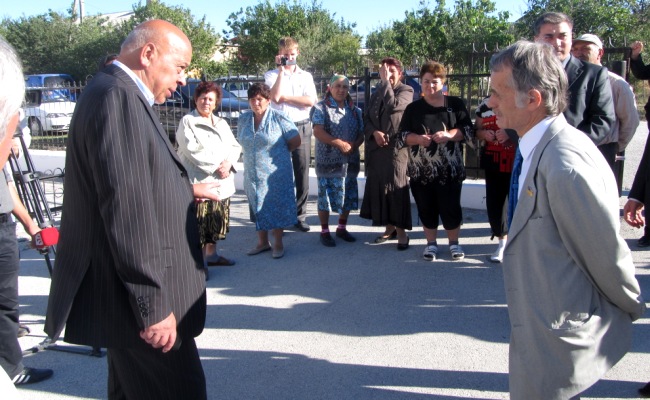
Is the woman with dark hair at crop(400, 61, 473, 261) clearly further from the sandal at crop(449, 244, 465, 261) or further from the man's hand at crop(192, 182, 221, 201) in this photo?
the man's hand at crop(192, 182, 221, 201)

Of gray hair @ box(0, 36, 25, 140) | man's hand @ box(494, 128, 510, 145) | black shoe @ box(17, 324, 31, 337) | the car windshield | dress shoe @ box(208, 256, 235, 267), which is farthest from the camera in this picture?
the car windshield

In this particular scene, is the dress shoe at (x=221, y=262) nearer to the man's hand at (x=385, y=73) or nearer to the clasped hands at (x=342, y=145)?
the clasped hands at (x=342, y=145)

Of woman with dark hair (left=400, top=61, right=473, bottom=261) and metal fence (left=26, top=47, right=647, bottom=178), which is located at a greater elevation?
metal fence (left=26, top=47, right=647, bottom=178)

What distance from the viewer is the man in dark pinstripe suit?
2.12 meters

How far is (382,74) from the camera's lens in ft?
19.9

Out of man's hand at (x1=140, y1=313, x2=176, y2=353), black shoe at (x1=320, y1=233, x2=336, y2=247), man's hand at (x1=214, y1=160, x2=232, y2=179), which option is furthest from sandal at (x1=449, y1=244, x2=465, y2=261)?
man's hand at (x1=140, y1=313, x2=176, y2=353)

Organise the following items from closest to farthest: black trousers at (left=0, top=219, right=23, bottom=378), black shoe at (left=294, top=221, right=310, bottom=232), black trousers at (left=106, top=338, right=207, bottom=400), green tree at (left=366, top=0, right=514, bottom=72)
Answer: black trousers at (left=106, top=338, right=207, bottom=400) → black trousers at (left=0, top=219, right=23, bottom=378) → black shoe at (left=294, top=221, right=310, bottom=232) → green tree at (left=366, top=0, right=514, bottom=72)

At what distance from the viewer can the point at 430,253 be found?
18.7ft

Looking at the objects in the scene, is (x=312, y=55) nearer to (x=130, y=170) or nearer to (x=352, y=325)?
(x=352, y=325)

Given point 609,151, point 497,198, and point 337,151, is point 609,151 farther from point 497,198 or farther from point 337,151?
point 337,151

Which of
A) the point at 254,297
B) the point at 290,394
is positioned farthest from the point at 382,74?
the point at 290,394

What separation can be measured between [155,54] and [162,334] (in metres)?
1.10

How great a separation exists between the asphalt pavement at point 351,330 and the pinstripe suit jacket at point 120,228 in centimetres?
137

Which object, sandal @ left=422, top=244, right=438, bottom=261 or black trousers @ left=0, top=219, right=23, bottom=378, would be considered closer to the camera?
black trousers @ left=0, top=219, right=23, bottom=378
